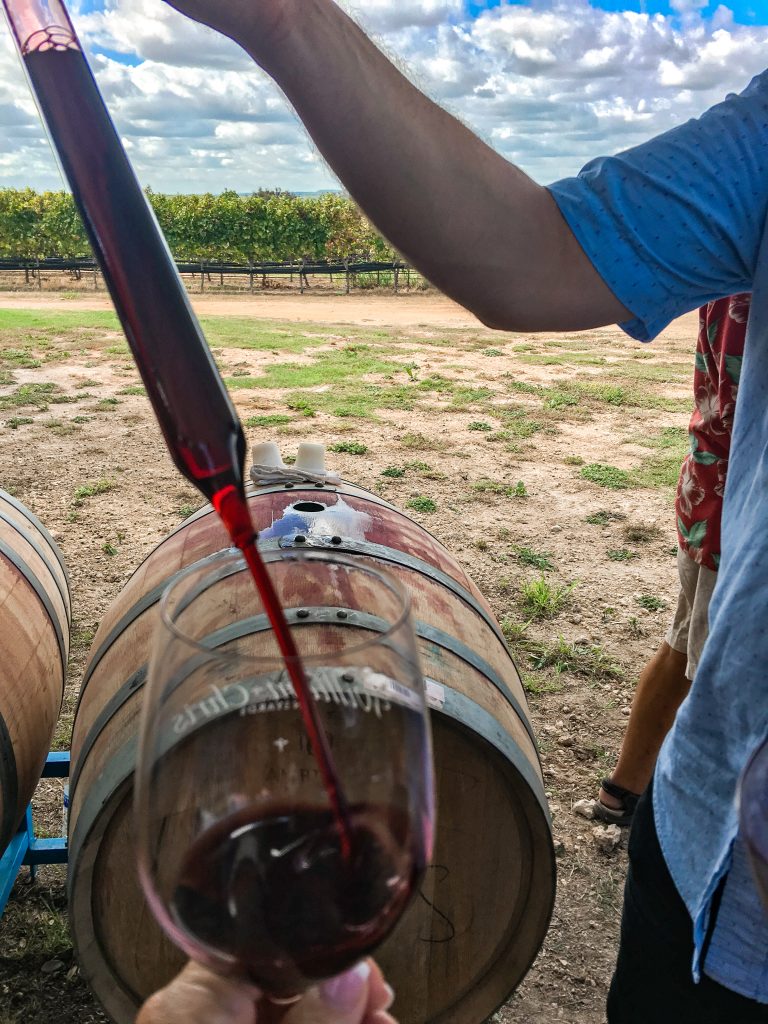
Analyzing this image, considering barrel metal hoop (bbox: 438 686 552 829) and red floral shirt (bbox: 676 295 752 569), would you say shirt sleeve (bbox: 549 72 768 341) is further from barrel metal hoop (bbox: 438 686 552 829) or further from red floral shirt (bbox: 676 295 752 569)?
red floral shirt (bbox: 676 295 752 569)

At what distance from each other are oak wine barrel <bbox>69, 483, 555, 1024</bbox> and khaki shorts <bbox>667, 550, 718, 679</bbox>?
741 mm

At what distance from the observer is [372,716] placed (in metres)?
0.67

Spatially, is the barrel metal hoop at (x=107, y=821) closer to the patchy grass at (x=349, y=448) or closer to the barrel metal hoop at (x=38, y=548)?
the barrel metal hoop at (x=38, y=548)

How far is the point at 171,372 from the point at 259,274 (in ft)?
117

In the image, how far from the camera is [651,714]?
3.06 m

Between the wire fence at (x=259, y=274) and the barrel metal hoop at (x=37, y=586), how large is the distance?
27.4 m

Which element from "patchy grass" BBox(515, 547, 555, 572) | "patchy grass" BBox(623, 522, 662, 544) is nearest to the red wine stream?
"patchy grass" BBox(515, 547, 555, 572)

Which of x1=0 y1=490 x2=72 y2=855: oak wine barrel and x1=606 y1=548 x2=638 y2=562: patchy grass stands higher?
x1=0 y1=490 x2=72 y2=855: oak wine barrel

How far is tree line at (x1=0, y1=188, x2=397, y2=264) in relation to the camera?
33.9m

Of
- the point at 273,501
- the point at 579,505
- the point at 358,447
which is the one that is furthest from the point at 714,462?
the point at 358,447

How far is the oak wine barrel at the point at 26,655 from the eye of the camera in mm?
2023

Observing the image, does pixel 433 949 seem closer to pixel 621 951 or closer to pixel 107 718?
pixel 621 951

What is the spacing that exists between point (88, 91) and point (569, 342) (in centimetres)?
1495

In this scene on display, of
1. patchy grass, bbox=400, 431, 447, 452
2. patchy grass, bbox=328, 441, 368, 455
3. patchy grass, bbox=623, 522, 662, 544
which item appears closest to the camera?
patchy grass, bbox=623, 522, 662, 544
